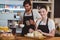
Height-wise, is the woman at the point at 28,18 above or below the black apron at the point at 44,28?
above

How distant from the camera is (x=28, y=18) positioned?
1610mm

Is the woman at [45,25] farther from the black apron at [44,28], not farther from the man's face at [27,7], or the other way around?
the man's face at [27,7]

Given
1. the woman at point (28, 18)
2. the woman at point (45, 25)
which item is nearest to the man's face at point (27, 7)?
the woman at point (28, 18)

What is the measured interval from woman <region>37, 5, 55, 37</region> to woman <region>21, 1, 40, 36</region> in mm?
63

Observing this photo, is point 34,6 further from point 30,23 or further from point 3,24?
point 3,24

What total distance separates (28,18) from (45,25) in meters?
0.20

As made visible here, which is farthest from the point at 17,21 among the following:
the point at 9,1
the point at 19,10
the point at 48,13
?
the point at 48,13

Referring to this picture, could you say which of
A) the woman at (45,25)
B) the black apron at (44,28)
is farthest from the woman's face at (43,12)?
the black apron at (44,28)

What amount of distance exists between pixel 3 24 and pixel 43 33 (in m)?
0.44

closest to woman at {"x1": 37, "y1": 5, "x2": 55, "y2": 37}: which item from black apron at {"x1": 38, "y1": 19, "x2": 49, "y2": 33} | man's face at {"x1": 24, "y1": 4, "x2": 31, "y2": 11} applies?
black apron at {"x1": 38, "y1": 19, "x2": 49, "y2": 33}

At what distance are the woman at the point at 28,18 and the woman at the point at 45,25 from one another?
0.06m

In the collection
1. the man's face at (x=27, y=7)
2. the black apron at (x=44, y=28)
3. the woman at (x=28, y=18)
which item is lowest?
the black apron at (x=44, y=28)

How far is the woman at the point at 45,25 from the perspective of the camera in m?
1.60

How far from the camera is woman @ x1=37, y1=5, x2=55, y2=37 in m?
1.60
